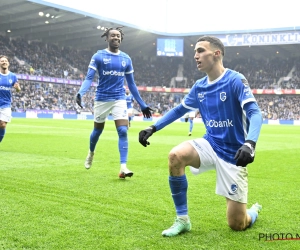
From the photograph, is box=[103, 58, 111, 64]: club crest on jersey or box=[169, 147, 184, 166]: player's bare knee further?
box=[103, 58, 111, 64]: club crest on jersey

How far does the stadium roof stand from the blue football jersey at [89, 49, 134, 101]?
113 feet

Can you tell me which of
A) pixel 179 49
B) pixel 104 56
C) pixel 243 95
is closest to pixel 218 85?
pixel 243 95

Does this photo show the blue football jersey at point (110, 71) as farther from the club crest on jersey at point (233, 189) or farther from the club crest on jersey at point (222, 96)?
the club crest on jersey at point (233, 189)

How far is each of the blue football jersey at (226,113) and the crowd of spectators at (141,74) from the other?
37.7m

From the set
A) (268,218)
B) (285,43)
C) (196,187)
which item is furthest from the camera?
(285,43)

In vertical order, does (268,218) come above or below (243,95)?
below

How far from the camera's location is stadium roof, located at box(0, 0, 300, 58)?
134 ft

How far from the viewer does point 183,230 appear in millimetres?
3508

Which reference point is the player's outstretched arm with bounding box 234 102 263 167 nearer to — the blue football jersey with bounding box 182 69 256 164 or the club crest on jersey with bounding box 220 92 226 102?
the blue football jersey with bounding box 182 69 256 164

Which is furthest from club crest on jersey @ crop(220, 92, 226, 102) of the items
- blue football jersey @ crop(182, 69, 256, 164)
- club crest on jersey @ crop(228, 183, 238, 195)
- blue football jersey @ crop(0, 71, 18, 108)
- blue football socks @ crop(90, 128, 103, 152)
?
blue football jersey @ crop(0, 71, 18, 108)

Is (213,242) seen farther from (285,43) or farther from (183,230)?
(285,43)

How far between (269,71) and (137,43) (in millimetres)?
19913

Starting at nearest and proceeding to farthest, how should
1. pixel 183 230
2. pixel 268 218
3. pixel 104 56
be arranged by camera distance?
pixel 183 230
pixel 268 218
pixel 104 56

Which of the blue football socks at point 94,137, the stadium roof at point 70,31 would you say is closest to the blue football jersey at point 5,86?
the blue football socks at point 94,137
